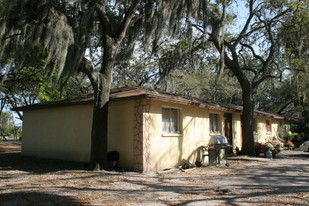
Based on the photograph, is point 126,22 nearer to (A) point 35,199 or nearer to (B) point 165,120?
(B) point 165,120

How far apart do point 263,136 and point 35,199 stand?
17.6 metres

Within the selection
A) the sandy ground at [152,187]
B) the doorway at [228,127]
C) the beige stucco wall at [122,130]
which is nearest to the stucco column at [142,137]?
the beige stucco wall at [122,130]

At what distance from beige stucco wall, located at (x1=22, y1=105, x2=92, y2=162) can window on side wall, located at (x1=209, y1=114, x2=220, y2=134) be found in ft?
19.1

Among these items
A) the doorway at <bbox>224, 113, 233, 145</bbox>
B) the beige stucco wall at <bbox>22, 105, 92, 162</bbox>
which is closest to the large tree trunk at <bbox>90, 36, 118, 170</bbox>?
the beige stucco wall at <bbox>22, 105, 92, 162</bbox>

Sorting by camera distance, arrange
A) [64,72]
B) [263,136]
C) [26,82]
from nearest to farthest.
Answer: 1. [64,72]
2. [26,82]
3. [263,136]

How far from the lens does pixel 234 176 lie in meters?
9.54

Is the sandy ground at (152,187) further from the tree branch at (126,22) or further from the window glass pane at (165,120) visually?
the tree branch at (126,22)

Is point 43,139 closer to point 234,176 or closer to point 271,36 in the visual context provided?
point 234,176

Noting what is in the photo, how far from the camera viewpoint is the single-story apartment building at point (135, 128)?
10.2 m

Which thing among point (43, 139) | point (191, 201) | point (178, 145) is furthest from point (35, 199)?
point (43, 139)

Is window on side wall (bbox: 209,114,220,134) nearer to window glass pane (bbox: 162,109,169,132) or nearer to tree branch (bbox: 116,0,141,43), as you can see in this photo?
window glass pane (bbox: 162,109,169,132)

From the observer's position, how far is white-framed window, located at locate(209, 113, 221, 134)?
1421cm

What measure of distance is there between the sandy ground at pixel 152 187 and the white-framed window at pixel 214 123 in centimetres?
361

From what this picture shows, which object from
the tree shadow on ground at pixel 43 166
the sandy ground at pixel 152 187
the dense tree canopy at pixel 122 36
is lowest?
the sandy ground at pixel 152 187
